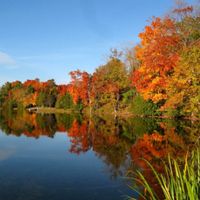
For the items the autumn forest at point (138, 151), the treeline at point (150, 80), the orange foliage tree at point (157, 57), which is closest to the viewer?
the autumn forest at point (138, 151)

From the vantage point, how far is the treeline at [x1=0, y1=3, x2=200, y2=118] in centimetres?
1731

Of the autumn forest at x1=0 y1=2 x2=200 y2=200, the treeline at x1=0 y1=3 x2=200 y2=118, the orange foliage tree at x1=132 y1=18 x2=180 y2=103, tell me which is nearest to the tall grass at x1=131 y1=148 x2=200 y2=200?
the autumn forest at x1=0 y1=2 x2=200 y2=200

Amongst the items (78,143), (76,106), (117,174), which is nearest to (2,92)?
→ (76,106)

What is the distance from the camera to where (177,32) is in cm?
2781

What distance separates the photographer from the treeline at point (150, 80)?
17.3 m

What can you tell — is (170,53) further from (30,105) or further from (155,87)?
(30,105)

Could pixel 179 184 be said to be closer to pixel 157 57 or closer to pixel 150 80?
pixel 157 57

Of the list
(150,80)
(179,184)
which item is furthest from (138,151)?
(150,80)

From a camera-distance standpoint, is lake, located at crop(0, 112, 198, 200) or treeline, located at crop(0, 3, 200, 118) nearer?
lake, located at crop(0, 112, 198, 200)

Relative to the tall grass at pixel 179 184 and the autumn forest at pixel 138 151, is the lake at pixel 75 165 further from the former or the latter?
the tall grass at pixel 179 184

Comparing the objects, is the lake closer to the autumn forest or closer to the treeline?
the autumn forest

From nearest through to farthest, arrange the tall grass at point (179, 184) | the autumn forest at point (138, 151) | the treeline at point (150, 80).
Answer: the tall grass at point (179, 184), the autumn forest at point (138, 151), the treeline at point (150, 80)

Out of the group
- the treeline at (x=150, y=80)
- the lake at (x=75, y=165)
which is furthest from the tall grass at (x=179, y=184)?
the treeline at (x=150, y=80)

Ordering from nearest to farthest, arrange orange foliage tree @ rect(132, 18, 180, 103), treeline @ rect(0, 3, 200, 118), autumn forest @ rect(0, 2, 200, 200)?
autumn forest @ rect(0, 2, 200, 200) → treeline @ rect(0, 3, 200, 118) → orange foliage tree @ rect(132, 18, 180, 103)
